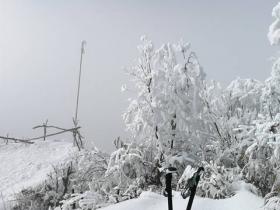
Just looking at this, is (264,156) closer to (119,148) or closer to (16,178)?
(119,148)

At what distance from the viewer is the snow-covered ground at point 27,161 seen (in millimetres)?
14565

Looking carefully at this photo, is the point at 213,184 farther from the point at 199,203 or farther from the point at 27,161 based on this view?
the point at 27,161

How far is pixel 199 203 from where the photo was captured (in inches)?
198

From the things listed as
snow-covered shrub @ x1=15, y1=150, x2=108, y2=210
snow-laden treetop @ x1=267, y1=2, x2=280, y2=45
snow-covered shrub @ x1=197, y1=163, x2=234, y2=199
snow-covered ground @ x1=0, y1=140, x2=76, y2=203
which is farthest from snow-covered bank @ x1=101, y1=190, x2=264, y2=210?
snow-covered ground @ x1=0, y1=140, x2=76, y2=203

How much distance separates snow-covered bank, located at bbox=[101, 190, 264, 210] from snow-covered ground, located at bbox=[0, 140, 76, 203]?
899 cm

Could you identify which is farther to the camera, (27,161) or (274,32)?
(27,161)

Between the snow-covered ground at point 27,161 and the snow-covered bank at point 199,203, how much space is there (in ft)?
29.5

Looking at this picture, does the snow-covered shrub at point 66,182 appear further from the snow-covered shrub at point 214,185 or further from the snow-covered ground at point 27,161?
the snow-covered shrub at point 214,185

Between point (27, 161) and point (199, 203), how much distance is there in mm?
12419

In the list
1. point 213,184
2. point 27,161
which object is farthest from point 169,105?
point 27,161

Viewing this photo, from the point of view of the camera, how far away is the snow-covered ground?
1456 cm

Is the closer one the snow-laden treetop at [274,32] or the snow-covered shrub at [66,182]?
the snow-laden treetop at [274,32]

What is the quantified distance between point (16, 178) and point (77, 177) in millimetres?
3905

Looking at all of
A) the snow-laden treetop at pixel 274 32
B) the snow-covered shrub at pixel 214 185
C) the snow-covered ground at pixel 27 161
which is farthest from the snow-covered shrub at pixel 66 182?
the snow-laden treetop at pixel 274 32
